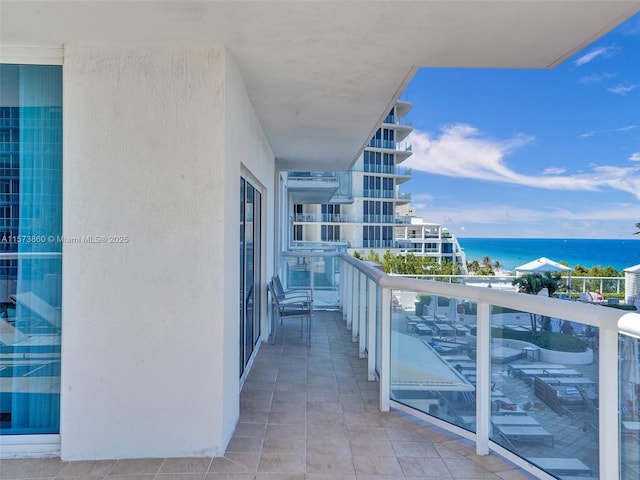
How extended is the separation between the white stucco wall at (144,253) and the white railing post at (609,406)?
6.75ft

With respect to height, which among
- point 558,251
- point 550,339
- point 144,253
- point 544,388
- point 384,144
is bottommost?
point 558,251

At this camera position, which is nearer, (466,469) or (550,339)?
(550,339)

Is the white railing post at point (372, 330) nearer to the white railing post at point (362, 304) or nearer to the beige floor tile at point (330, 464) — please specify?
the white railing post at point (362, 304)

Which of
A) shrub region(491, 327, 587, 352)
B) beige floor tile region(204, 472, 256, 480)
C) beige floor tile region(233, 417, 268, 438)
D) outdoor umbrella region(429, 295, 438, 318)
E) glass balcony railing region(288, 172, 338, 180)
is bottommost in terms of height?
beige floor tile region(204, 472, 256, 480)

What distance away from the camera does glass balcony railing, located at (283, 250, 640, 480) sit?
1.88 m

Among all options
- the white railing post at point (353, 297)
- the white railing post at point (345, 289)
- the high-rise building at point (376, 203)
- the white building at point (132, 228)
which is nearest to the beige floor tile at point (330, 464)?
the white building at point (132, 228)

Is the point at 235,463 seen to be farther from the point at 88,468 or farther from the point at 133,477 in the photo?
the point at 88,468

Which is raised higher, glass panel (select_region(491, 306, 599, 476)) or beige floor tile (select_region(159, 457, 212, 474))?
glass panel (select_region(491, 306, 599, 476))

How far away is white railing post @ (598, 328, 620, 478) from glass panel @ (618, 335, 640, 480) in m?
0.02

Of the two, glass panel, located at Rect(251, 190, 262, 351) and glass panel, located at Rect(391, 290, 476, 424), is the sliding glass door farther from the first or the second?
glass panel, located at Rect(391, 290, 476, 424)

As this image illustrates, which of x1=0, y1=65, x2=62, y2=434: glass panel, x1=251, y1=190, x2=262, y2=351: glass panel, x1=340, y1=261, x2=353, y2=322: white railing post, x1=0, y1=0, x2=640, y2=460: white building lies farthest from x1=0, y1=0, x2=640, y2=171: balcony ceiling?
x1=340, y1=261, x2=353, y2=322: white railing post

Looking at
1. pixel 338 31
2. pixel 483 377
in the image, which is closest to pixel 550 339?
pixel 483 377

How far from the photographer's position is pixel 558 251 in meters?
62.2

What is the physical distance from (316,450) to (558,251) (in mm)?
69394
